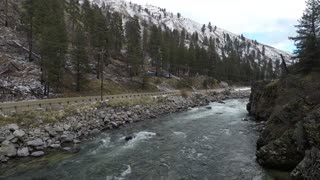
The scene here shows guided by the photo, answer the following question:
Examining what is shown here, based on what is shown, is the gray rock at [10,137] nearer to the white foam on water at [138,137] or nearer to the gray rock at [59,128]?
the gray rock at [59,128]

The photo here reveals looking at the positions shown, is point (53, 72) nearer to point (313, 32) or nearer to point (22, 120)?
point (22, 120)

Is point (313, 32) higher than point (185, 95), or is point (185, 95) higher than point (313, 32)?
point (313, 32)

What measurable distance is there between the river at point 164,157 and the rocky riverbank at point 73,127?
8.49 ft

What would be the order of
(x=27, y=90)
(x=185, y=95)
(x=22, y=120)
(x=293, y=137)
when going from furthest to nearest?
(x=185, y=95) → (x=27, y=90) → (x=22, y=120) → (x=293, y=137)

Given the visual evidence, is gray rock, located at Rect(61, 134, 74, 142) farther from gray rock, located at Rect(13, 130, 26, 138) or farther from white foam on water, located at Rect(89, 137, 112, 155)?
gray rock, located at Rect(13, 130, 26, 138)

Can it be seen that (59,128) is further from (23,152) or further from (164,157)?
(164,157)

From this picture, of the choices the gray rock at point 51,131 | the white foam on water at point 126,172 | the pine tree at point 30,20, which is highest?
the pine tree at point 30,20

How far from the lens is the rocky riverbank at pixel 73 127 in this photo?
27062 mm

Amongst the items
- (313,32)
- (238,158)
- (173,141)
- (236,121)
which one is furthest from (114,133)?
(313,32)

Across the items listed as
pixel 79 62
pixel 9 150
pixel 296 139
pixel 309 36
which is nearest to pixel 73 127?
pixel 9 150

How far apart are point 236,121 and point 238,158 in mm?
20501

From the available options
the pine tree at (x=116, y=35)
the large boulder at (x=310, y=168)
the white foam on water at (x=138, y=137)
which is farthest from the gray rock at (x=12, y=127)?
the pine tree at (x=116, y=35)

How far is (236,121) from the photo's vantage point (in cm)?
4484

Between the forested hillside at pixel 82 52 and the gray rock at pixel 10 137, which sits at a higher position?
the forested hillside at pixel 82 52
